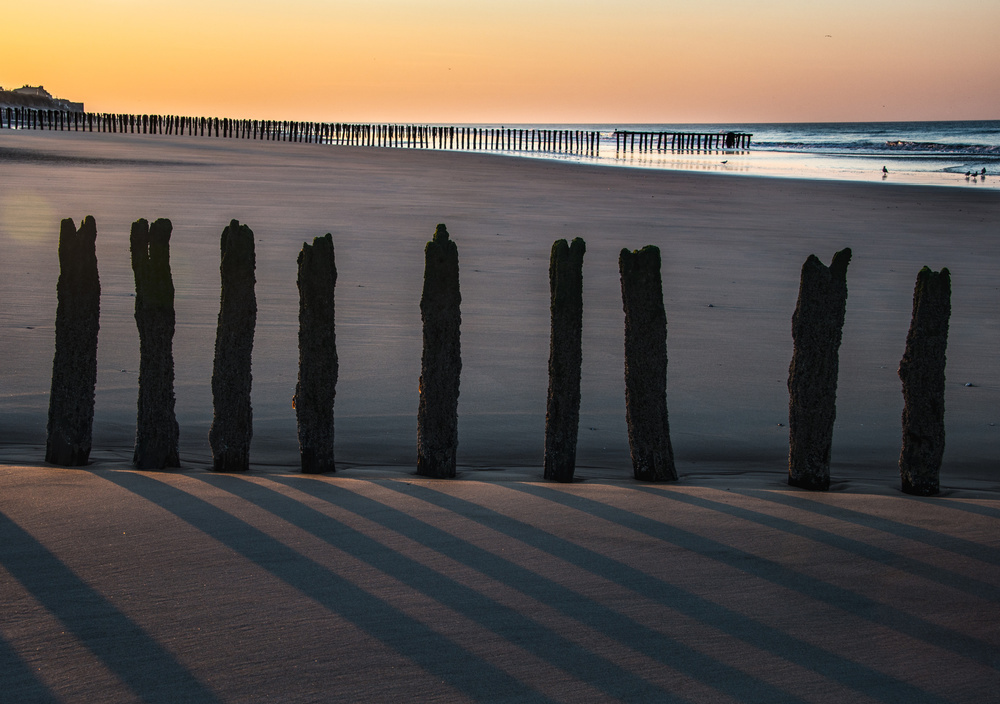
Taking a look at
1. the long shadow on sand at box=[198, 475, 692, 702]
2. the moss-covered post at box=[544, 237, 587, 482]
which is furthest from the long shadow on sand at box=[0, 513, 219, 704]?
the moss-covered post at box=[544, 237, 587, 482]

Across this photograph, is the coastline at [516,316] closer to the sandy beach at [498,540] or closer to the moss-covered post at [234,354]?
the sandy beach at [498,540]

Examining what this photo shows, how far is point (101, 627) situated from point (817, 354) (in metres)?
3.11

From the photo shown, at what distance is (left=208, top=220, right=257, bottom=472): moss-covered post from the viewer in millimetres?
4328

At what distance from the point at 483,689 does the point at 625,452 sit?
8.85 feet

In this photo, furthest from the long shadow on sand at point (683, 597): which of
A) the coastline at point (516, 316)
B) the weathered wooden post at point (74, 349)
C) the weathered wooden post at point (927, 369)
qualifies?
the weathered wooden post at point (74, 349)

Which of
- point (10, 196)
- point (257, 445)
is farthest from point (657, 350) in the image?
point (10, 196)

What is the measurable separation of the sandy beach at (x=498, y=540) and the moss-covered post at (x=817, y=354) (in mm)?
284

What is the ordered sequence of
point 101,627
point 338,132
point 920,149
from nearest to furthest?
point 101,627
point 920,149
point 338,132

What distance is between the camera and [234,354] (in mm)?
4344

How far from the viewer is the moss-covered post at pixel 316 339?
431 cm

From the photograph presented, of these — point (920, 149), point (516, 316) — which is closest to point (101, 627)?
point (516, 316)

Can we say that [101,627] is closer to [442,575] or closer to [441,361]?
[442,575]

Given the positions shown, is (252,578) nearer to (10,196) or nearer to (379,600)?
(379,600)

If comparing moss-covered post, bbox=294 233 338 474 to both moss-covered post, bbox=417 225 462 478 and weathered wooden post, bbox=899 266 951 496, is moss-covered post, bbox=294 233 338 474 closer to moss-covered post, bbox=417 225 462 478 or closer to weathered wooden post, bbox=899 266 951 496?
moss-covered post, bbox=417 225 462 478
